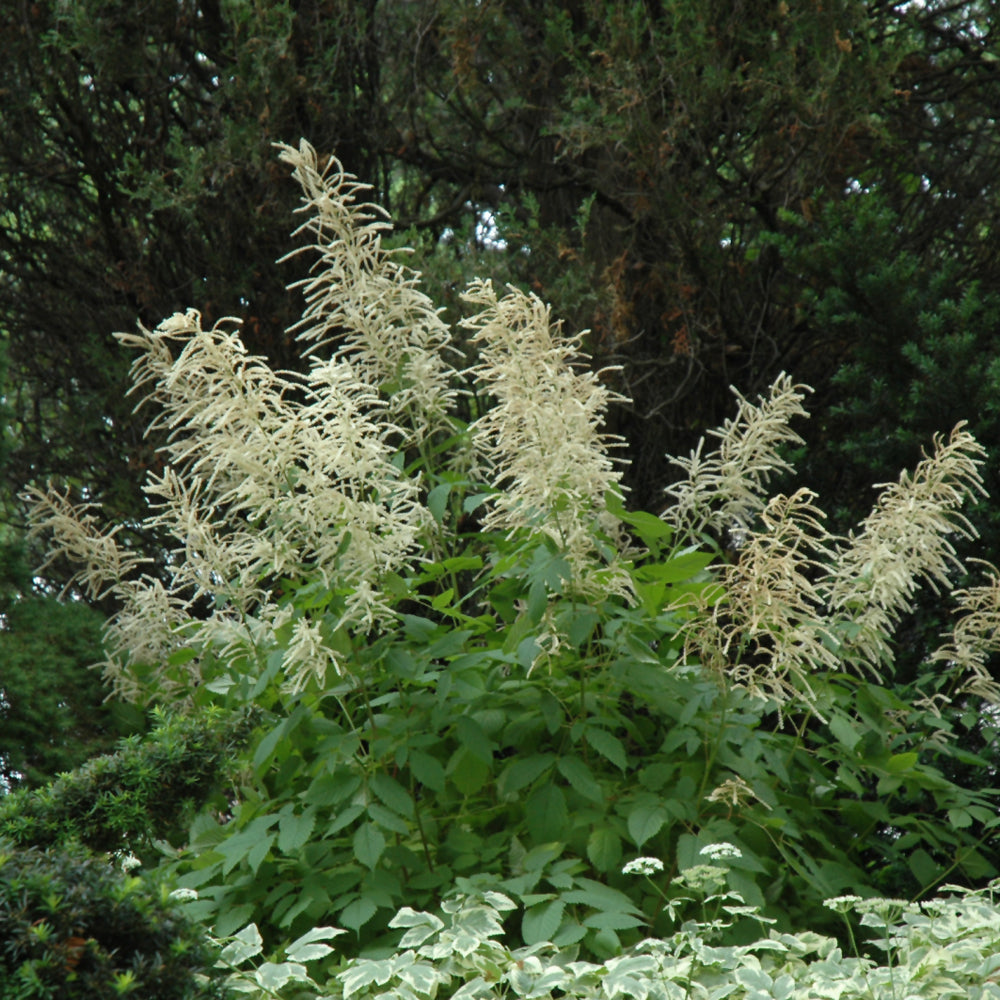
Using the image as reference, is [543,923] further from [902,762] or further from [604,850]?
[902,762]

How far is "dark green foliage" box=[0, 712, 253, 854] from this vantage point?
3016mm

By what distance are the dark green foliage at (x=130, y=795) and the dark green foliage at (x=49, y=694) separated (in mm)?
1580

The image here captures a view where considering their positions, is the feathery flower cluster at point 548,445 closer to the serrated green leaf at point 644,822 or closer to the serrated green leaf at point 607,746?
the serrated green leaf at point 607,746

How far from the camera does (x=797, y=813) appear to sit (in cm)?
355

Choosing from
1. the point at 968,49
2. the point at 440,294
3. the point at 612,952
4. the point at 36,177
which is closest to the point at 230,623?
the point at 612,952

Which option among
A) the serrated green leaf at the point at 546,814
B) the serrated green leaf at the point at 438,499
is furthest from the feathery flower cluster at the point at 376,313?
the serrated green leaf at the point at 546,814

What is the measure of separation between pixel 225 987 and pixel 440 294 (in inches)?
160

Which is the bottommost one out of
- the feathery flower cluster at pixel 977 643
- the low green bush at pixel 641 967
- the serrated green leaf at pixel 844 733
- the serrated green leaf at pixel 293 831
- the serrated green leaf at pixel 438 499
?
the low green bush at pixel 641 967

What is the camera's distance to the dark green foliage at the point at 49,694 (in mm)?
4941

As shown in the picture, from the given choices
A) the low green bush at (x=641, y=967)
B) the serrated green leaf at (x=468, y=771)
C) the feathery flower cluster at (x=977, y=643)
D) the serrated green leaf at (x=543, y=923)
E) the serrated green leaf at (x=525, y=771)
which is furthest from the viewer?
the feathery flower cluster at (x=977, y=643)

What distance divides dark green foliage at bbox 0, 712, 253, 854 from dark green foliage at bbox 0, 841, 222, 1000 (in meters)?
0.64

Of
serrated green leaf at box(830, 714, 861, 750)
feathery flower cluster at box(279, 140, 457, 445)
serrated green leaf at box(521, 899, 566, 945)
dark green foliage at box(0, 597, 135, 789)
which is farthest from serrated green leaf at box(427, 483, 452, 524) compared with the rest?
dark green foliage at box(0, 597, 135, 789)

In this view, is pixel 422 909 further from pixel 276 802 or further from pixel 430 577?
pixel 430 577

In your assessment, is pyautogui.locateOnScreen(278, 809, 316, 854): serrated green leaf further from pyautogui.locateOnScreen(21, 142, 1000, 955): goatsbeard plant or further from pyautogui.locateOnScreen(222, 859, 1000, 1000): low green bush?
pyautogui.locateOnScreen(222, 859, 1000, 1000): low green bush
